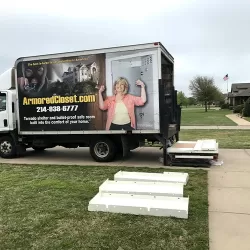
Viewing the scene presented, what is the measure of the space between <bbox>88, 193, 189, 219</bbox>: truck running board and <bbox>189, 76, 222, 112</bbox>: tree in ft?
206

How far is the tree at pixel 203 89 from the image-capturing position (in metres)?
67.3

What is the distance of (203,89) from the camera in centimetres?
6775

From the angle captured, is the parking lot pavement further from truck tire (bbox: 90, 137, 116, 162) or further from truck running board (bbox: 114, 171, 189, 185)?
truck tire (bbox: 90, 137, 116, 162)

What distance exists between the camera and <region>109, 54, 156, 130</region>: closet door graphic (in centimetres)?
899

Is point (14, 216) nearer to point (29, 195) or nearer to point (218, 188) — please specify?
point (29, 195)

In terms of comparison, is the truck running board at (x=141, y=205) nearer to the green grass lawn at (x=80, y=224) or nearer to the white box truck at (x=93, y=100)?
the green grass lawn at (x=80, y=224)

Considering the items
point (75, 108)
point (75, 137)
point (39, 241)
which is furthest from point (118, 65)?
point (39, 241)

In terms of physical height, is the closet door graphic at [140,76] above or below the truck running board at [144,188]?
above

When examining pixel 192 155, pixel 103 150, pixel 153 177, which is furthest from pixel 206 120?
pixel 153 177

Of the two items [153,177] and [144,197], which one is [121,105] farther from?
[144,197]

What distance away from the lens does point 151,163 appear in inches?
390

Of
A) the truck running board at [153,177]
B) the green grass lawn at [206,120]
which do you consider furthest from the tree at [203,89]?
the truck running board at [153,177]

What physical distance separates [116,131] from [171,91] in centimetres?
245

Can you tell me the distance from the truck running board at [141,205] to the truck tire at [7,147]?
20.5 feet
